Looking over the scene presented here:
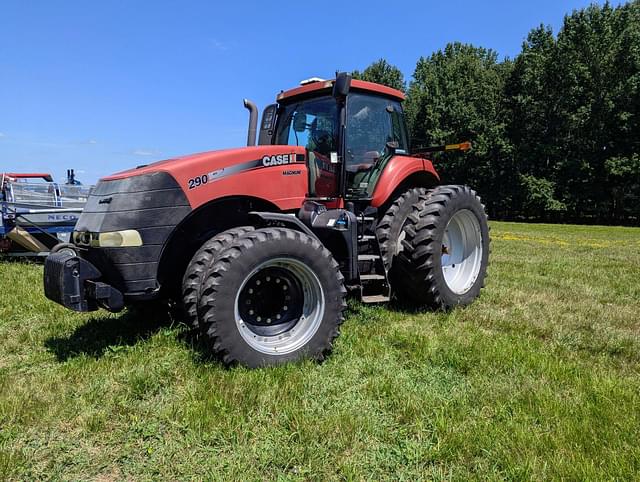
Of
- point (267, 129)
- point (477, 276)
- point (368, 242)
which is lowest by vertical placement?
point (477, 276)

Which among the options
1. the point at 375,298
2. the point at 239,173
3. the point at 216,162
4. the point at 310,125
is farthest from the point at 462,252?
→ the point at 216,162

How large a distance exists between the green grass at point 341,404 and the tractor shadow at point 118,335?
24 millimetres

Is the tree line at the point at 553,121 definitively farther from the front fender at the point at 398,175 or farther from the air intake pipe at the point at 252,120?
the air intake pipe at the point at 252,120

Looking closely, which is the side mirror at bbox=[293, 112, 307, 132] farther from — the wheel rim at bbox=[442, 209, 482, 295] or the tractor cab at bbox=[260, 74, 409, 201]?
the wheel rim at bbox=[442, 209, 482, 295]

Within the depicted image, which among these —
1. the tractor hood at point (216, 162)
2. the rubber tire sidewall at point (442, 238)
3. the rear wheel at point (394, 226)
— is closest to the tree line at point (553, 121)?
→ the rubber tire sidewall at point (442, 238)

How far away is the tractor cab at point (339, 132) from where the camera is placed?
15.7 ft

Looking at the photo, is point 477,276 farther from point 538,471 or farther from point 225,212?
point 538,471

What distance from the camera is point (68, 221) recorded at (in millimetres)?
9102

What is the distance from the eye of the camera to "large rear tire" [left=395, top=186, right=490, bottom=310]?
4918 mm

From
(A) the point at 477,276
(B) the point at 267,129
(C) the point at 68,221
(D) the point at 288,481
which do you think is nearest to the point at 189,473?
(D) the point at 288,481

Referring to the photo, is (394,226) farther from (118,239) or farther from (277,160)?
(118,239)

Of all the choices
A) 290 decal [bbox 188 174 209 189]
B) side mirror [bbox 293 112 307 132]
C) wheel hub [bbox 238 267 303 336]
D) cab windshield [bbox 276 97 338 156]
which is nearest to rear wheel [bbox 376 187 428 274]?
cab windshield [bbox 276 97 338 156]

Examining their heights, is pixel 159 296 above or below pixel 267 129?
below

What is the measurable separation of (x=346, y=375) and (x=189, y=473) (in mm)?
1406
